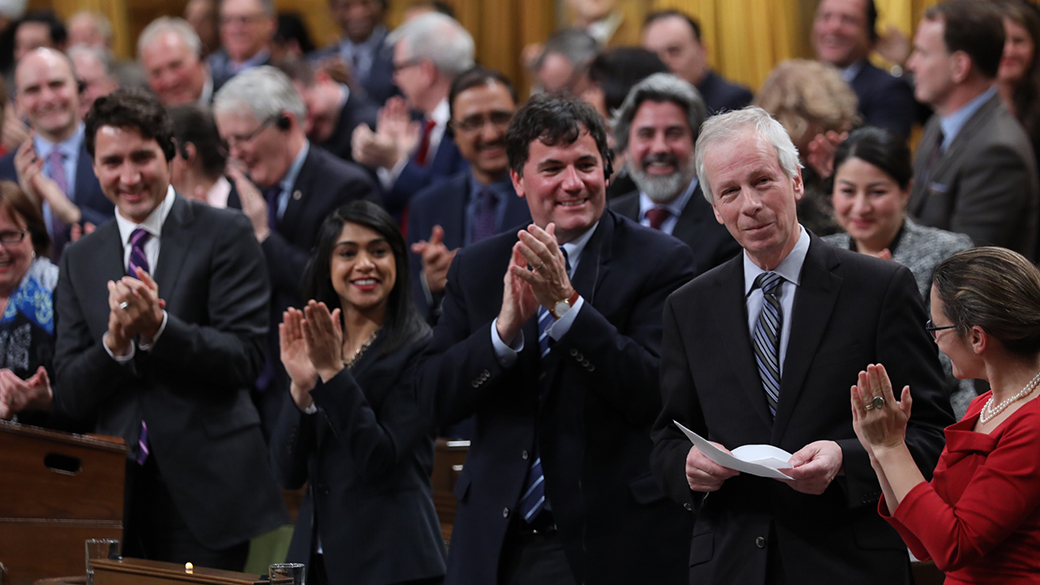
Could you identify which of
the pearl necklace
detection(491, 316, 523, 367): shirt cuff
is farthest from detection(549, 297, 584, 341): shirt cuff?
the pearl necklace

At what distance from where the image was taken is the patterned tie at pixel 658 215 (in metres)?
3.88

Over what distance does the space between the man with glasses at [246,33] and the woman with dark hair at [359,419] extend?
3949 mm

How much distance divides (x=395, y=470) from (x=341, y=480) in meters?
0.14

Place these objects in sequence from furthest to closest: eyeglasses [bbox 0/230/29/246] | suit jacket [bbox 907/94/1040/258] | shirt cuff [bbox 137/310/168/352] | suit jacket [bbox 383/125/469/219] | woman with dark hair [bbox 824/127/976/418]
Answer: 1. suit jacket [bbox 383/125/469/219]
2. suit jacket [bbox 907/94/1040/258]
3. eyeglasses [bbox 0/230/29/246]
4. woman with dark hair [bbox 824/127/976/418]
5. shirt cuff [bbox 137/310/168/352]

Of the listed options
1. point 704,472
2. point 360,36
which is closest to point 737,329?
point 704,472

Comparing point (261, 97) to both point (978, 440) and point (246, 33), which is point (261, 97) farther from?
point (978, 440)

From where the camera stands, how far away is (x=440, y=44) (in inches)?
226

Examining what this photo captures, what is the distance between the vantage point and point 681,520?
107 inches

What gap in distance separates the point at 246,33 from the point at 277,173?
2.61 metres

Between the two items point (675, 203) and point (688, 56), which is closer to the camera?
point (675, 203)

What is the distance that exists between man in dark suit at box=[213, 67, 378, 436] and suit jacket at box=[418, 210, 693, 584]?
5.69 feet

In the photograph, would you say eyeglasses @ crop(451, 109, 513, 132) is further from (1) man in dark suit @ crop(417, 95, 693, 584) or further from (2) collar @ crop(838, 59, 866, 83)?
(2) collar @ crop(838, 59, 866, 83)

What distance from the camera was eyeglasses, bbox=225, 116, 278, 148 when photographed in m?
4.73

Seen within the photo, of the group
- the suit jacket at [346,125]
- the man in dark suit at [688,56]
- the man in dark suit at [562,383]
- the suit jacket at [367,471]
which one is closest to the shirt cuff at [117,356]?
the suit jacket at [367,471]
